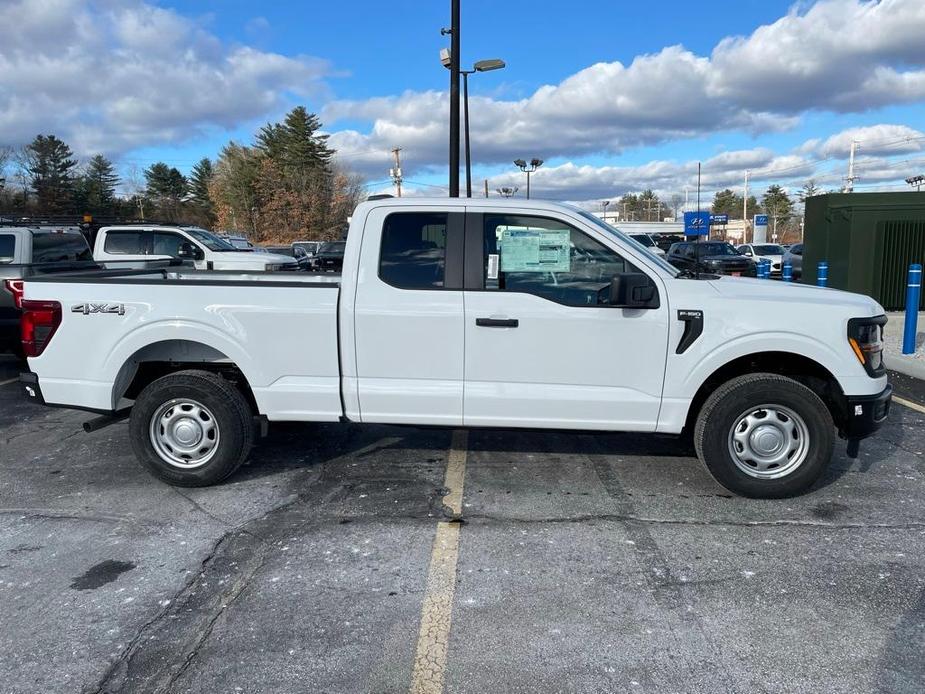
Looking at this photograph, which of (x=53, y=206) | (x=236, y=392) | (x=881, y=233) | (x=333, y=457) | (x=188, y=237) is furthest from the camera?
(x=53, y=206)

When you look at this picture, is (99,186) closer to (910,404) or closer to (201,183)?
(201,183)

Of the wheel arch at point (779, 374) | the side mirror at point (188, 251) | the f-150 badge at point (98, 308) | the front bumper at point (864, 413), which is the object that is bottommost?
the front bumper at point (864, 413)

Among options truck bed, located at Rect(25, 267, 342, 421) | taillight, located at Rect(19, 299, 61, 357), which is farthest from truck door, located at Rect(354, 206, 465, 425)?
taillight, located at Rect(19, 299, 61, 357)

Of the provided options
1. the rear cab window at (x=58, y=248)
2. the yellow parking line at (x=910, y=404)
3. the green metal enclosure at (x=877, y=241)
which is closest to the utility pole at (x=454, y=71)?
the rear cab window at (x=58, y=248)

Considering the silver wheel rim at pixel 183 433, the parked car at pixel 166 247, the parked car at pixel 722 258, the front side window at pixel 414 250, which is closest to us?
the front side window at pixel 414 250

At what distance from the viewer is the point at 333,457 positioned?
5.69m

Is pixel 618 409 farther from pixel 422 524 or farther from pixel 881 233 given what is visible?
pixel 881 233

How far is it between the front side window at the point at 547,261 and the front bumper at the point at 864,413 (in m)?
1.65

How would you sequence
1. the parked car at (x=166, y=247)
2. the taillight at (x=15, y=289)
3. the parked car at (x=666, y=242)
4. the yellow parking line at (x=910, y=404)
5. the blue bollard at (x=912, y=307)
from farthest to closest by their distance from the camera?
the parked car at (x=666, y=242) → the parked car at (x=166, y=247) → the blue bollard at (x=912, y=307) → the taillight at (x=15, y=289) → the yellow parking line at (x=910, y=404)

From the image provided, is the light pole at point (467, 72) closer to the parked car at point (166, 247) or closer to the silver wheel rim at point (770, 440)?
the parked car at point (166, 247)

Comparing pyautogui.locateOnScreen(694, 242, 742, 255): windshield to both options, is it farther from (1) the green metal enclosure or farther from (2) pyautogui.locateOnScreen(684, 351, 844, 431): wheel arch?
(2) pyautogui.locateOnScreen(684, 351, 844, 431): wheel arch

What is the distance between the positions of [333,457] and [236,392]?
1.09 meters

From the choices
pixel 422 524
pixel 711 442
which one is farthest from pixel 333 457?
pixel 711 442

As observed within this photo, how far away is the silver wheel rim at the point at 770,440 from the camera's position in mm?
4582
